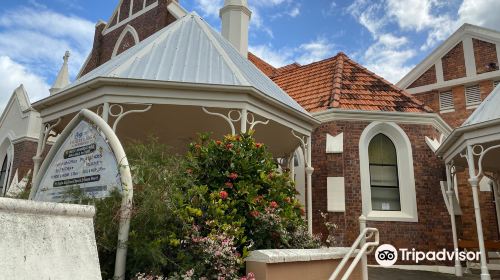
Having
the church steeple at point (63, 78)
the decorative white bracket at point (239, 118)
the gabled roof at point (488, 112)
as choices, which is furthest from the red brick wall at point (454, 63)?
the church steeple at point (63, 78)

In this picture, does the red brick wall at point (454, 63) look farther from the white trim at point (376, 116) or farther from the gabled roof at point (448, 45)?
the white trim at point (376, 116)

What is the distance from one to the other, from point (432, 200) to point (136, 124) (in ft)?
29.5

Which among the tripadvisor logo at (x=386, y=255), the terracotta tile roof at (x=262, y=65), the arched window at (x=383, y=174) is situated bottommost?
the tripadvisor logo at (x=386, y=255)

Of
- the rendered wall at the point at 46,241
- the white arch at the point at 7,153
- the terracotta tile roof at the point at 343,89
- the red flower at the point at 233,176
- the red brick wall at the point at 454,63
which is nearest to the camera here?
the rendered wall at the point at 46,241

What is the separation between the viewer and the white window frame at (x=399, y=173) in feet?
38.7

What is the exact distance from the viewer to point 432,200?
39.3ft

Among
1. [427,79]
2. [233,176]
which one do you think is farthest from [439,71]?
[233,176]

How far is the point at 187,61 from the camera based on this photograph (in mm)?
8539

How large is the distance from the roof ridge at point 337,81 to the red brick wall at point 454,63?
544cm

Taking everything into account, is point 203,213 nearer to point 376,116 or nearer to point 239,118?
point 239,118

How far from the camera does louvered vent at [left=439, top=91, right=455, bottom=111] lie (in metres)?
17.4

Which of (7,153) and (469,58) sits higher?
(469,58)

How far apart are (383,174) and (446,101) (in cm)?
731

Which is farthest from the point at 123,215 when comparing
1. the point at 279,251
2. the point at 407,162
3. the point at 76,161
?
the point at 407,162
